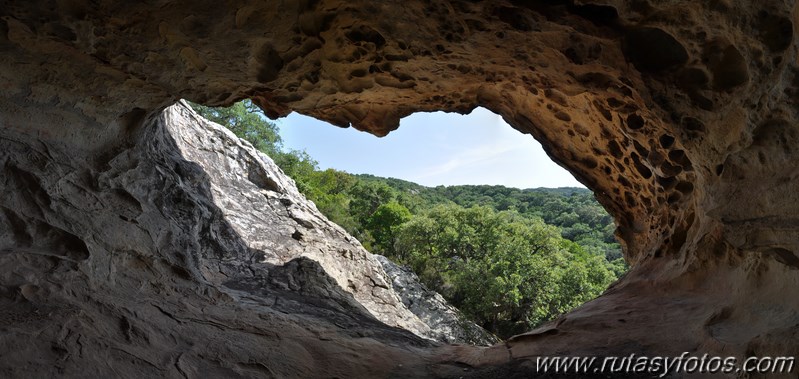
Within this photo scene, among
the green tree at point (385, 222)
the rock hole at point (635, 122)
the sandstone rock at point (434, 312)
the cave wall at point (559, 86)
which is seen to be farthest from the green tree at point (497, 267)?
the rock hole at point (635, 122)

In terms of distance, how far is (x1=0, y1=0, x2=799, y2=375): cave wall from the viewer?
2568 millimetres

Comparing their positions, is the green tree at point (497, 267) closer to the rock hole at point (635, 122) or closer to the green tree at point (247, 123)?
the green tree at point (247, 123)

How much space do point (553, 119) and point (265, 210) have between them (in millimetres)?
4603

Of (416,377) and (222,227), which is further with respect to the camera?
A: (222,227)

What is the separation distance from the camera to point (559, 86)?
182 inches

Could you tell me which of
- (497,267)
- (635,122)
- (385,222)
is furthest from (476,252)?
(635,122)

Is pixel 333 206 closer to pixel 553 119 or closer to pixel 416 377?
pixel 553 119

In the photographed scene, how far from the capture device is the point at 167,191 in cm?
531

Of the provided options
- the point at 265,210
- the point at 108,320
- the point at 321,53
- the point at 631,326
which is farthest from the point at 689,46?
the point at 265,210

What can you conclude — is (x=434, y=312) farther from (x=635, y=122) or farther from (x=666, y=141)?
(x=666, y=141)

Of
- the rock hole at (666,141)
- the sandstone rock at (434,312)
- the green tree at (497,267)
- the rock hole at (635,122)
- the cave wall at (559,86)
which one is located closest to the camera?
the cave wall at (559,86)

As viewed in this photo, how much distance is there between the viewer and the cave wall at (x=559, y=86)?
2.57m

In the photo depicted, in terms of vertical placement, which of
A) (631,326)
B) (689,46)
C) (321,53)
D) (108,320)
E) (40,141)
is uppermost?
(321,53)

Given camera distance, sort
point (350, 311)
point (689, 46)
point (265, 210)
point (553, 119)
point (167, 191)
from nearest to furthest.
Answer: point (689, 46), point (167, 191), point (350, 311), point (553, 119), point (265, 210)
